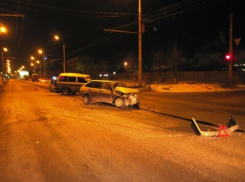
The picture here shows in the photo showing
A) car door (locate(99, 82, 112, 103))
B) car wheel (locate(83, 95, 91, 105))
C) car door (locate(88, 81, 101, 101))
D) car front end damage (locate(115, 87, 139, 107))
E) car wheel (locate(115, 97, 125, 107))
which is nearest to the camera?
car front end damage (locate(115, 87, 139, 107))

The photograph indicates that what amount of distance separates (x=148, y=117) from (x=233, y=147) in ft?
15.0

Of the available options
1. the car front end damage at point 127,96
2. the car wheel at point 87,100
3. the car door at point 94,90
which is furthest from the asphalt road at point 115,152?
the car wheel at point 87,100

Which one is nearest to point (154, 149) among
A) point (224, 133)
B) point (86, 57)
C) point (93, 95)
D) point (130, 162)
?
point (130, 162)

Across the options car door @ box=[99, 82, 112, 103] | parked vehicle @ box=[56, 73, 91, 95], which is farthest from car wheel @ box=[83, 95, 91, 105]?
parked vehicle @ box=[56, 73, 91, 95]

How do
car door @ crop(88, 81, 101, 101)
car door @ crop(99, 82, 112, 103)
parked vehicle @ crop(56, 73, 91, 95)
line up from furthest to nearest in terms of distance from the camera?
parked vehicle @ crop(56, 73, 91, 95), car door @ crop(88, 81, 101, 101), car door @ crop(99, 82, 112, 103)

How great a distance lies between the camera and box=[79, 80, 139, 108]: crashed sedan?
12609 mm

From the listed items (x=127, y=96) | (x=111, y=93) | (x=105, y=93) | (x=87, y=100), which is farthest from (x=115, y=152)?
(x=87, y=100)

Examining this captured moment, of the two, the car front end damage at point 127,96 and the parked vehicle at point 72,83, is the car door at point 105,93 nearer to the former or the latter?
the car front end damage at point 127,96

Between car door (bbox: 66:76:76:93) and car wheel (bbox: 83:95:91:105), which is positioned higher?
car door (bbox: 66:76:76:93)

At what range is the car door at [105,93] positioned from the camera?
514 inches

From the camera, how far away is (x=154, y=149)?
581 centimetres

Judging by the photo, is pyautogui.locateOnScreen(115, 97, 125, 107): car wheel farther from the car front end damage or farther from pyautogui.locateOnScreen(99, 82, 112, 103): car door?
pyautogui.locateOnScreen(99, 82, 112, 103): car door

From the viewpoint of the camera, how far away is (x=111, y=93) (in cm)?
1295

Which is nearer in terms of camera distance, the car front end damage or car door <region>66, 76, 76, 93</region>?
the car front end damage
